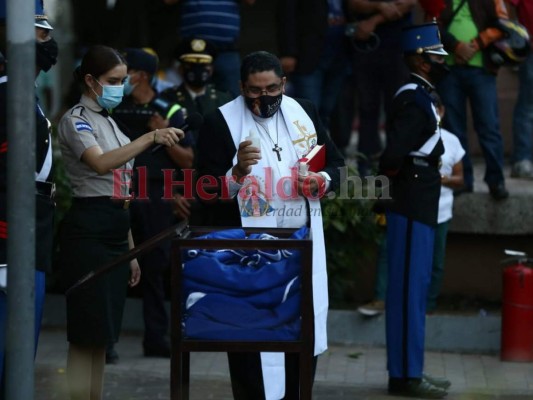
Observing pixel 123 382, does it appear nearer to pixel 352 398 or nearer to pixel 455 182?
pixel 352 398

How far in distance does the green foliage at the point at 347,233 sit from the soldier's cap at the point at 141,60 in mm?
1644

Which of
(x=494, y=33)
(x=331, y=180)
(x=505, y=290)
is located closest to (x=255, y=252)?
(x=331, y=180)

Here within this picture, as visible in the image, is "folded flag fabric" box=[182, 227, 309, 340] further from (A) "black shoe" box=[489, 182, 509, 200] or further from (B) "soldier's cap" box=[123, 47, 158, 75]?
(A) "black shoe" box=[489, 182, 509, 200]

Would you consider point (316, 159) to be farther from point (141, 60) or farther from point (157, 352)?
point (157, 352)

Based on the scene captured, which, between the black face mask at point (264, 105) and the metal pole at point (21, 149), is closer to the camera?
the metal pole at point (21, 149)

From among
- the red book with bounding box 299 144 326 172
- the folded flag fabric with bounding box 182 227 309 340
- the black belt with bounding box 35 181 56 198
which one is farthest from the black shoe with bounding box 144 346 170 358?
the folded flag fabric with bounding box 182 227 309 340

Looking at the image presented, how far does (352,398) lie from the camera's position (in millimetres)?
7477

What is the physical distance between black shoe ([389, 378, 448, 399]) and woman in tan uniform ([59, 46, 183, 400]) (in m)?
2.04

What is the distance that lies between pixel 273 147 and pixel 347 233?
3.26 metres

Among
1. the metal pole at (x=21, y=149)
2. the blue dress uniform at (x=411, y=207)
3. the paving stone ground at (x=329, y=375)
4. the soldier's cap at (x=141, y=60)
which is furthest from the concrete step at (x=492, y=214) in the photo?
the metal pole at (x=21, y=149)

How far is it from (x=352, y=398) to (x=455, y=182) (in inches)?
81.6

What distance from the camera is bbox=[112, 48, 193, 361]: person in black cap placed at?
8.07m

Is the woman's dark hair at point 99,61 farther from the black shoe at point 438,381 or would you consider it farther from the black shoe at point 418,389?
the black shoe at point 438,381

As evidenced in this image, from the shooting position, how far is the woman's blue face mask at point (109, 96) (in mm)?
6152
